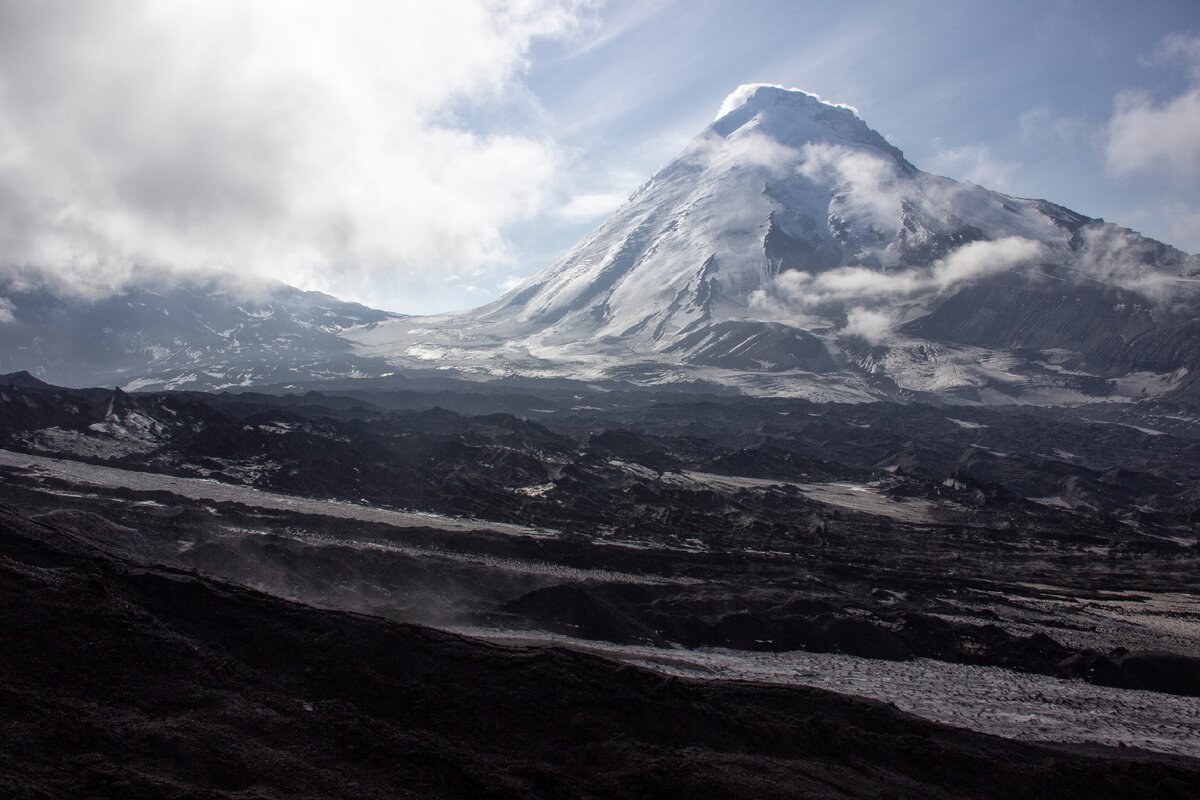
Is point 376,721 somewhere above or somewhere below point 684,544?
below

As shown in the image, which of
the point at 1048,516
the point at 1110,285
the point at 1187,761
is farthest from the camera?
the point at 1110,285

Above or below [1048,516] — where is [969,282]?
above

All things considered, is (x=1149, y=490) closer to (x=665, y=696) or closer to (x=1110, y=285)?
(x=665, y=696)

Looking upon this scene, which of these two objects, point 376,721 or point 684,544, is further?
point 684,544

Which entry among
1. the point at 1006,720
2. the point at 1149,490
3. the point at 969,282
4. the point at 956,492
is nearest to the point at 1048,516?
the point at 956,492

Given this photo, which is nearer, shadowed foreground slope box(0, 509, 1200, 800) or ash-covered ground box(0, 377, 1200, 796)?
shadowed foreground slope box(0, 509, 1200, 800)
